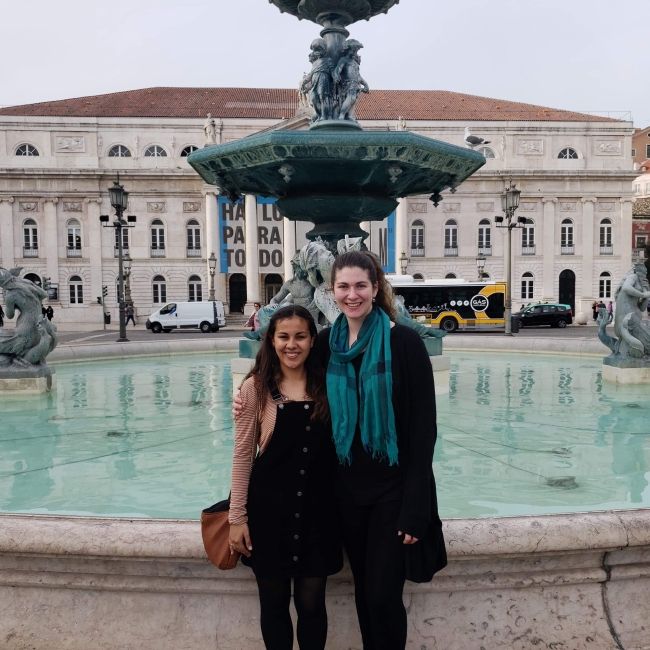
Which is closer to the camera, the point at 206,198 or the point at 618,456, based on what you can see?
the point at 618,456

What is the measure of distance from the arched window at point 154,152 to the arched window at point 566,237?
29.3m

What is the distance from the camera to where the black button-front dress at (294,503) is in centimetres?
230

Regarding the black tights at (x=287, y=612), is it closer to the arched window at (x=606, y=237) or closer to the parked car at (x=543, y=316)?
the parked car at (x=543, y=316)

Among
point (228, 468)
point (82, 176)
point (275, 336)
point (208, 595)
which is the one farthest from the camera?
point (82, 176)

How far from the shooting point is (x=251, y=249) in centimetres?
4491

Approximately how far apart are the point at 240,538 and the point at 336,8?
7419mm

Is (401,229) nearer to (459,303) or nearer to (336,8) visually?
(459,303)

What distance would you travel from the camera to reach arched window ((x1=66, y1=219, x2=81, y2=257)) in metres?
46.0

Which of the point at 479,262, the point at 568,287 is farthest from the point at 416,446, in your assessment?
the point at 568,287

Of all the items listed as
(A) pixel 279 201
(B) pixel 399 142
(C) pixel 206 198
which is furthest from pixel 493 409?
(C) pixel 206 198

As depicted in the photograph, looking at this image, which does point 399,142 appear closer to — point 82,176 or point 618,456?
point 618,456

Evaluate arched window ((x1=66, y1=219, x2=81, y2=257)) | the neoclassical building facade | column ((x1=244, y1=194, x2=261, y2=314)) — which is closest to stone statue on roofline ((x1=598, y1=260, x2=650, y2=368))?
the neoclassical building facade

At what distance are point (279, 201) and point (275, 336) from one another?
21.3 ft

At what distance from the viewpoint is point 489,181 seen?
155 ft
